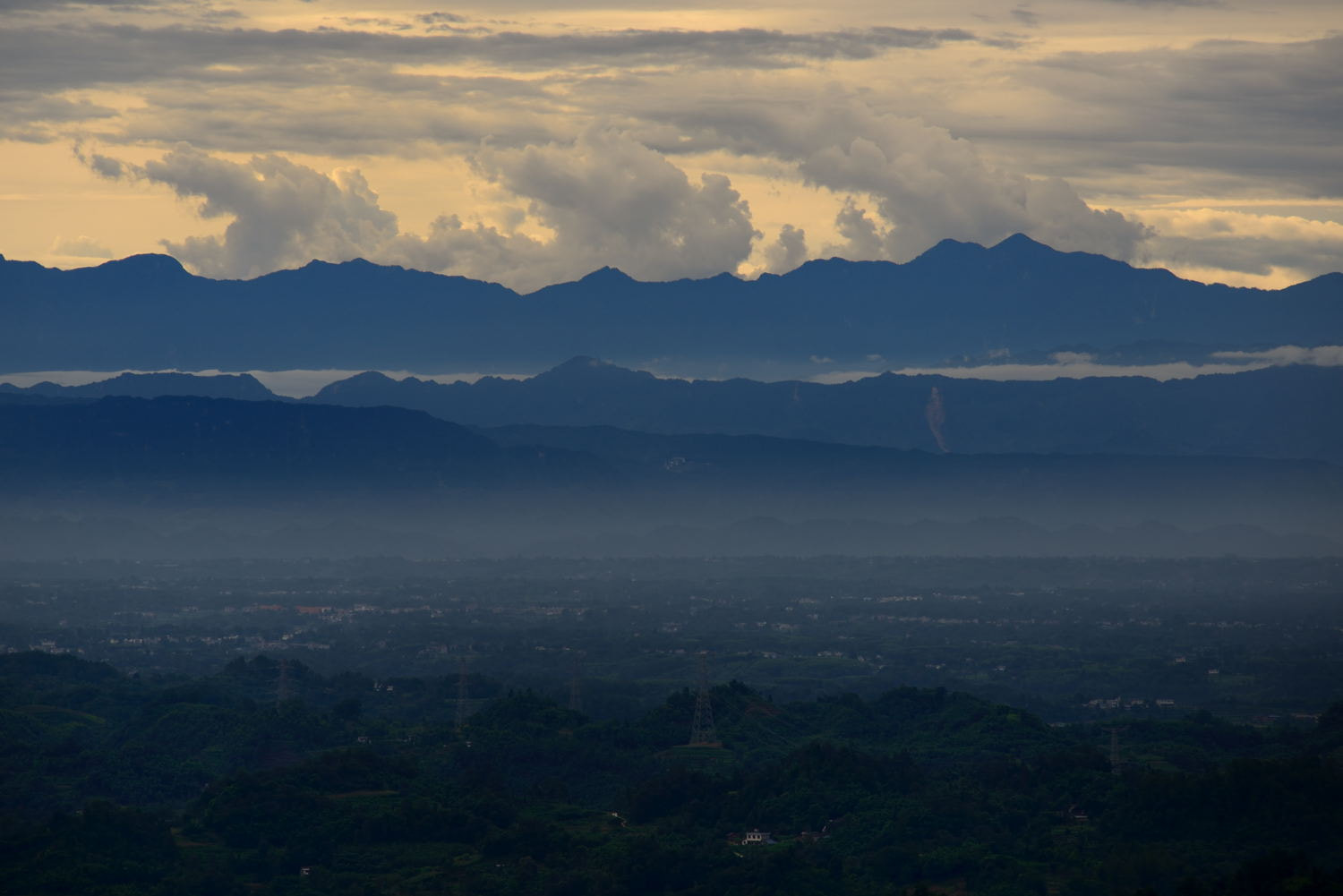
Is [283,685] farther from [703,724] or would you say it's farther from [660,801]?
[660,801]

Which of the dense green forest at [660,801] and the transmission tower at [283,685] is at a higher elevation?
the transmission tower at [283,685]

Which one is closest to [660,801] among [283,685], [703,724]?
[703,724]

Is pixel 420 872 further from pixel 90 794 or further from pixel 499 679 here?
pixel 499 679

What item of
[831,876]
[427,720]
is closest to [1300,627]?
[427,720]

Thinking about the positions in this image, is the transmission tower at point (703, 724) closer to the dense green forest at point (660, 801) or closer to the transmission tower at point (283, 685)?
the dense green forest at point (660, 801)

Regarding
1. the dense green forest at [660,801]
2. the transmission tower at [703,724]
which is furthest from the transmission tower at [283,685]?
the transmission tower at [703,724]

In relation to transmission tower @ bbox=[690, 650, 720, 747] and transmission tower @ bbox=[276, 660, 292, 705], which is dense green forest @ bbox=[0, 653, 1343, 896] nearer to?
transmission tower @ bbox=[690, 650, 720, 747]

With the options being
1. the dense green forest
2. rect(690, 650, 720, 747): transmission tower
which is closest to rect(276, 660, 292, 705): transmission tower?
the dense green forest

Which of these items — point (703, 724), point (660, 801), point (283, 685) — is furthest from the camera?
point (283, 685)
